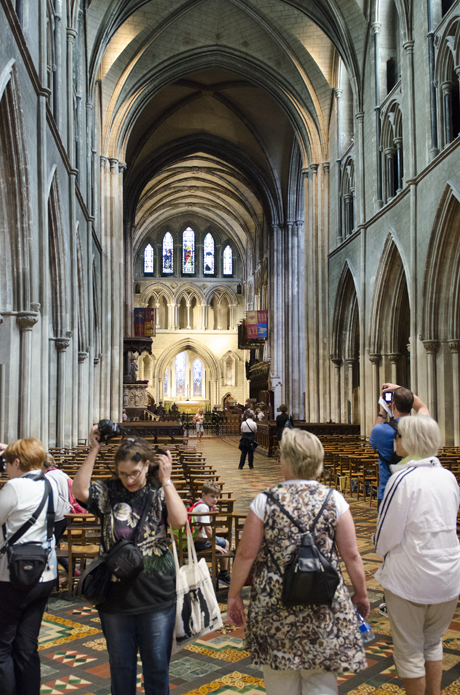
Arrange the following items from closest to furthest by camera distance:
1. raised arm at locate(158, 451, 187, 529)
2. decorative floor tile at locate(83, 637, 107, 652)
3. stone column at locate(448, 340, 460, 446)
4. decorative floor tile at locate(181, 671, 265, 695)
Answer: raised arm at locate(158, 451, 187, 529) → decorative floor tile at locate(181, 671, 265, 695) → decorative floor tile at locate(83, 637, 107, 652) → stone column at locate(448, 340, 460, 446)

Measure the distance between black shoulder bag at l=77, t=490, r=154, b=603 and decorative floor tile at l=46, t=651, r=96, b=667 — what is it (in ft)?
5.18

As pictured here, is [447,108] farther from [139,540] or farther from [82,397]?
[139,540]

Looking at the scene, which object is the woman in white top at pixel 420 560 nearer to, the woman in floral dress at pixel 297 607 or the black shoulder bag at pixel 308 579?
the woman in floral dress at pixel 297 607

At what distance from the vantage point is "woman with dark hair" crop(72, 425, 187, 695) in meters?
2.50

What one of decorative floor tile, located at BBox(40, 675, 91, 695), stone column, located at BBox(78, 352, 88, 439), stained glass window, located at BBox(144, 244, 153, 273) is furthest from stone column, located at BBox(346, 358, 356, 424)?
stained glass window, located at BBox(144, 244, 153, 273)

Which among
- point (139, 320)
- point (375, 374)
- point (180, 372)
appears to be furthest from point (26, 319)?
point (180, 372)

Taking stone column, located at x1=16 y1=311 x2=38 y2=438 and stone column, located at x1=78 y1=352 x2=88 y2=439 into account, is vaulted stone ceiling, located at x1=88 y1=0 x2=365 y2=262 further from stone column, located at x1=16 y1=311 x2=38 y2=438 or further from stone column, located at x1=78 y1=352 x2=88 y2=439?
stone column, located at x1=16 y1=311 x2=38 y2=438

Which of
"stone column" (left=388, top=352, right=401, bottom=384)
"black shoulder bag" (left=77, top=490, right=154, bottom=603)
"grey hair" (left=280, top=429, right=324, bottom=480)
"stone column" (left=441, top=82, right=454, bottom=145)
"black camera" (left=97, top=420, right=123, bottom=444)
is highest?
"stone column" (left=441, top=82, right=454, bottom=145)

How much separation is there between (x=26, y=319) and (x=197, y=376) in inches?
1510

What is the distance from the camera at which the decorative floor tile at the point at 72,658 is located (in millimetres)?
3757

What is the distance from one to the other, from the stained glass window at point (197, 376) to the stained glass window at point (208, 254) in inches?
270

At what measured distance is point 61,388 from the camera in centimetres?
1402

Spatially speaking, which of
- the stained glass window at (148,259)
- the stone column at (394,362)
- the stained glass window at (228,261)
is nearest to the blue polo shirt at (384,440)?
the stone column at (394,362)

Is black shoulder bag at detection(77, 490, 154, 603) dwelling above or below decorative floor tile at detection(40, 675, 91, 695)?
above
